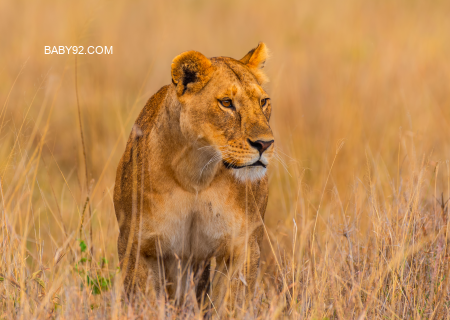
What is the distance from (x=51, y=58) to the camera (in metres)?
10.4

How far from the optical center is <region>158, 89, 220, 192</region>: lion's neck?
429 centimetres

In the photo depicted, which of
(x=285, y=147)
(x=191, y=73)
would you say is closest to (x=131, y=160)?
(x=191, y=73)

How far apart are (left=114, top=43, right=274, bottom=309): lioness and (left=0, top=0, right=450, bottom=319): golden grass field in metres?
0.26

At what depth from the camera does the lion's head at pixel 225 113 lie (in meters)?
3.91

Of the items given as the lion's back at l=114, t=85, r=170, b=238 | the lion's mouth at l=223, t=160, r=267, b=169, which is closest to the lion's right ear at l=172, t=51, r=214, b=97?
the lion's back at l=114, t=85, r=170, b=238

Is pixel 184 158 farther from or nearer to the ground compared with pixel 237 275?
farther from the ground

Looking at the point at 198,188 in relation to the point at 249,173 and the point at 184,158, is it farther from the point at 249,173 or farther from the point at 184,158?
the point at 249,173

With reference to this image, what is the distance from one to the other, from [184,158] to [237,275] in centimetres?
92

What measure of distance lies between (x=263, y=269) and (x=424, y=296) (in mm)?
1837

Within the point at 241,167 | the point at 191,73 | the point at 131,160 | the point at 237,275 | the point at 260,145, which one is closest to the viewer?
the point at 260,145

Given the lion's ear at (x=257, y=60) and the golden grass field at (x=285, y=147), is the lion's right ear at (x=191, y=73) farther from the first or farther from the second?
the golden grass field at (x=285, y=147)

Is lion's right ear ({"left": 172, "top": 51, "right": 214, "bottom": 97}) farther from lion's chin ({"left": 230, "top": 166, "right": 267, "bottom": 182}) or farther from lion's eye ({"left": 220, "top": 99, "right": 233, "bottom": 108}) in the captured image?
lion's chin ({"left": 230, "top": 166, "right": 267, "bottom": 182})

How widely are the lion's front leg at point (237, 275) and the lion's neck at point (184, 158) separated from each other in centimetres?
54

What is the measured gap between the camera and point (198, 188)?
14.3ft
